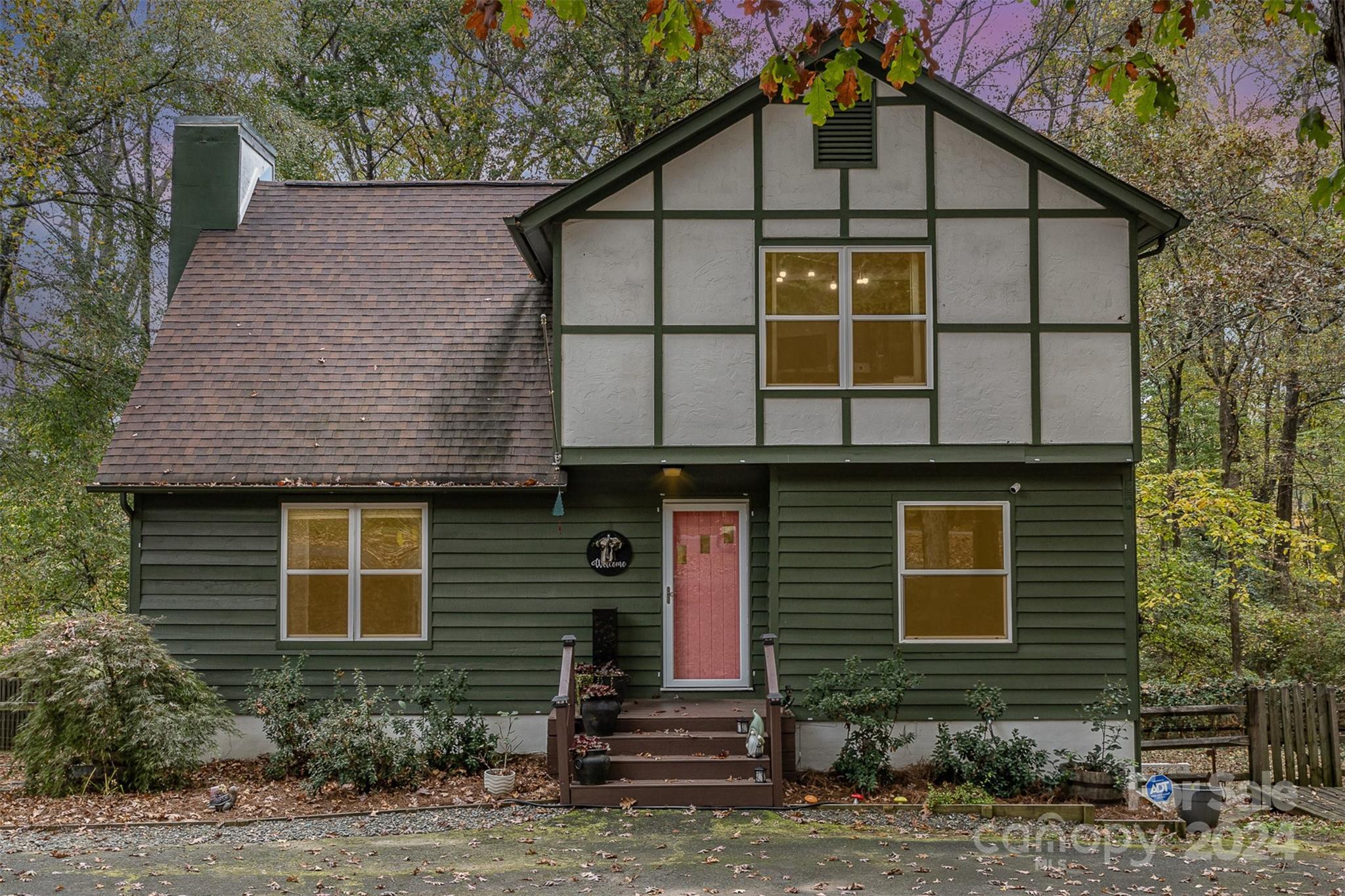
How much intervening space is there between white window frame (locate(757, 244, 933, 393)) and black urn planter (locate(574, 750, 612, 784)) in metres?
3.94

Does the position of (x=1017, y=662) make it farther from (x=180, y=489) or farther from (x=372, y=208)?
(x=372, y=208)

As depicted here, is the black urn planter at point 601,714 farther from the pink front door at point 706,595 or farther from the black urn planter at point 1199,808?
the black urn planter at point 1199,808

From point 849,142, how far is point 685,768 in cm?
646

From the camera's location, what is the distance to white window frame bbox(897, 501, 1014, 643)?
1044cm

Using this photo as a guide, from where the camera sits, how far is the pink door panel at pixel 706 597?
1114cm

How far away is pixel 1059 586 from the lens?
10.5m

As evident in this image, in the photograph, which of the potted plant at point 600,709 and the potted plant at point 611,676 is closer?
the potted plant at point 600,709

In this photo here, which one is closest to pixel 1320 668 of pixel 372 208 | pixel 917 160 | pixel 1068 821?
pixel 1068 821

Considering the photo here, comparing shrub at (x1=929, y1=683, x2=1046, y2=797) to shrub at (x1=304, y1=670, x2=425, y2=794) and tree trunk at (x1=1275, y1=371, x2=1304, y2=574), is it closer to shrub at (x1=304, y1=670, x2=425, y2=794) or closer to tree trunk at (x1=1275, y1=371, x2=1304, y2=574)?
shrub at (x1=304, y1=670, x2=425, y2=794)

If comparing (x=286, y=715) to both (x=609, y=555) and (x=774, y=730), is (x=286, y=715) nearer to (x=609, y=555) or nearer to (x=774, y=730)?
(x=609, y=555)

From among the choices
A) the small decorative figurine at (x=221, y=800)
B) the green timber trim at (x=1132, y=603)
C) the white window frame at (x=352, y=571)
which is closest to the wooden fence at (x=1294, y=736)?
the green timber trim at (x=1132, y=603)

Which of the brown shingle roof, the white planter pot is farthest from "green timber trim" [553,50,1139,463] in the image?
the white planter pot

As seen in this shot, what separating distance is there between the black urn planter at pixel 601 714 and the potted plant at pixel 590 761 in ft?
0.88

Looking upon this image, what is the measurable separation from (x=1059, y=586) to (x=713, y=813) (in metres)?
4.29
